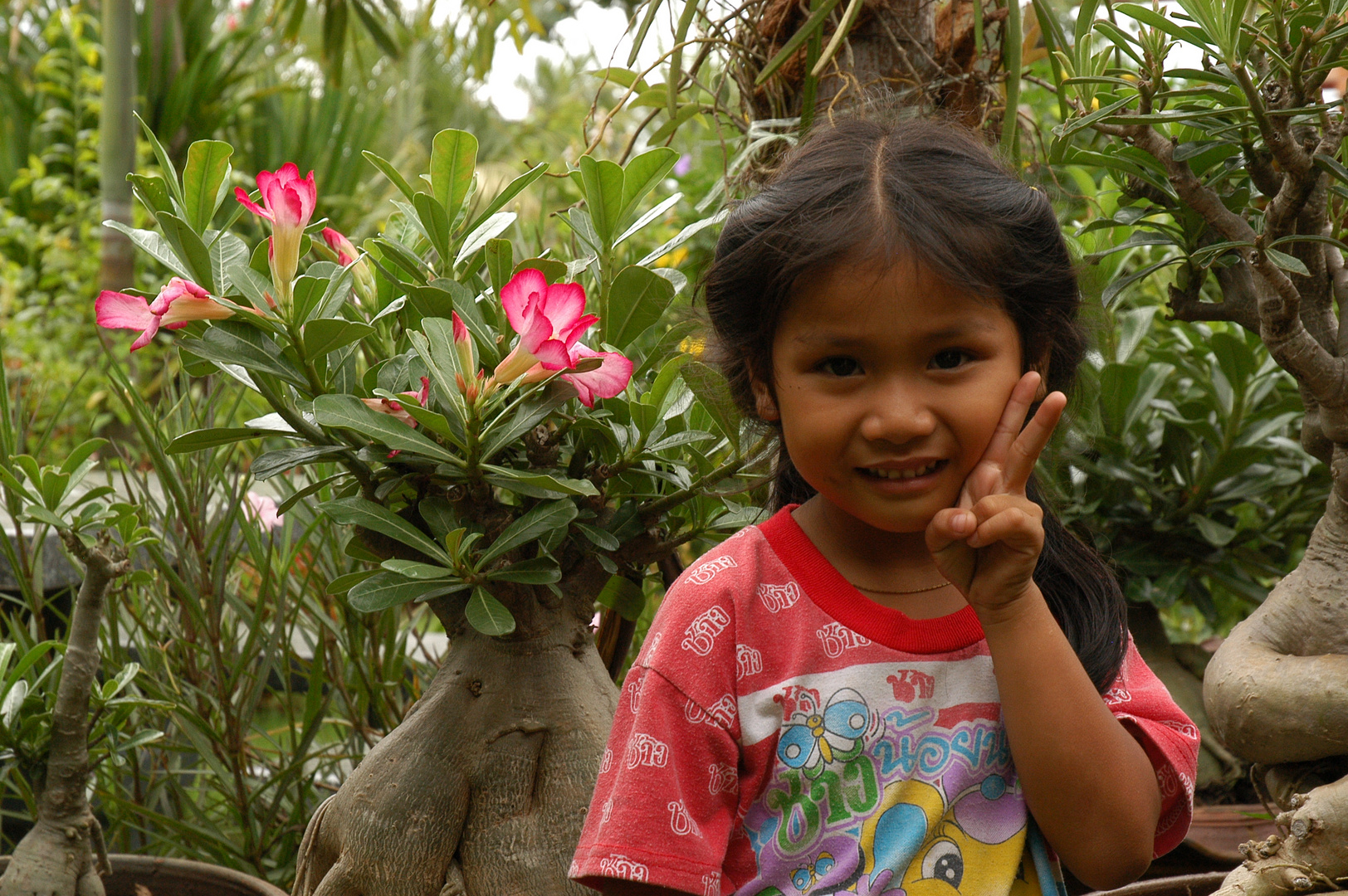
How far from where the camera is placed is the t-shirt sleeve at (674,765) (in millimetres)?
1002

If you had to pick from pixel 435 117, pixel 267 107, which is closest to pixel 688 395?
pixel 267 107

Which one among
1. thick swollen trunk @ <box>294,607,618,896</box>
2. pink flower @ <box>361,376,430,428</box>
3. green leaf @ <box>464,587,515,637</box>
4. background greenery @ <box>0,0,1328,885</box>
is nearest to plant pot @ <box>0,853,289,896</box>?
background greenery @ <box>0,0,1328,885</box>

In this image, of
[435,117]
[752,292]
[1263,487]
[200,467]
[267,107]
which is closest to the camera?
[752,292]

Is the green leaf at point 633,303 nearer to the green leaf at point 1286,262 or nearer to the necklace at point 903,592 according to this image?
the necklace at point 903,592

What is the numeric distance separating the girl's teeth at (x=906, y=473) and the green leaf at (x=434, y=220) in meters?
0.61

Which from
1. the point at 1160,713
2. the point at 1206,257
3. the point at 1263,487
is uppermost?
the point at 1206,257

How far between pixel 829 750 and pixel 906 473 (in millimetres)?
273

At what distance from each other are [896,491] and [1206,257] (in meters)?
0.58

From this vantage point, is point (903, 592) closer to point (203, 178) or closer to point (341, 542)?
point (203, 178)

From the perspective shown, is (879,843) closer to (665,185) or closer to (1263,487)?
(1263,487)

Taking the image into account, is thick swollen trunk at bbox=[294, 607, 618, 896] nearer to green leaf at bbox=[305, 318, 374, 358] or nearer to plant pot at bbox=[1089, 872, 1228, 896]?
green leaf at bbox=[305, 318, 374, 358]

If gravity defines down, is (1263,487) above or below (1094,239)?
below

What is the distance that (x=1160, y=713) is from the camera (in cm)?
111

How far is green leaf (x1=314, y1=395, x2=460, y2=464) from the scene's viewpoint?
3.70 ft
